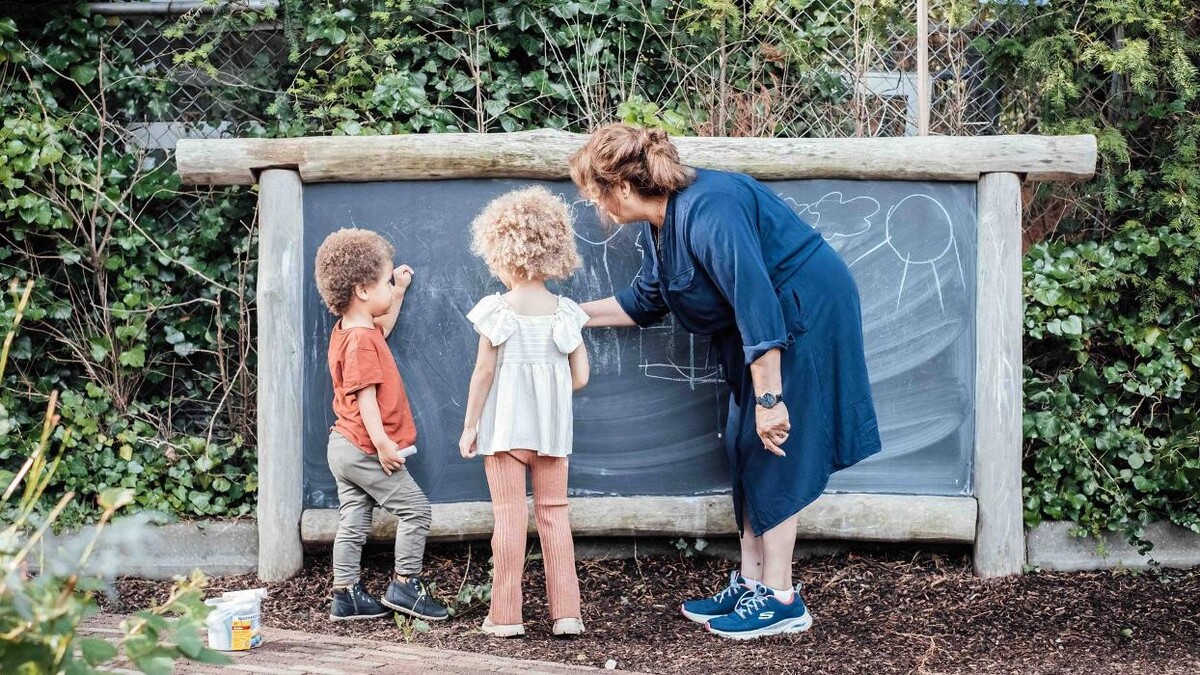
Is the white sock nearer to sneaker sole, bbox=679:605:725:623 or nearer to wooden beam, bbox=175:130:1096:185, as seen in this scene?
sneaker sole, bbox=679:605:725:623

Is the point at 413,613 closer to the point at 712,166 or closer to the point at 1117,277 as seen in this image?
the point at 712,166

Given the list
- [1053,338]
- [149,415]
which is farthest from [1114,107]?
[149,415]

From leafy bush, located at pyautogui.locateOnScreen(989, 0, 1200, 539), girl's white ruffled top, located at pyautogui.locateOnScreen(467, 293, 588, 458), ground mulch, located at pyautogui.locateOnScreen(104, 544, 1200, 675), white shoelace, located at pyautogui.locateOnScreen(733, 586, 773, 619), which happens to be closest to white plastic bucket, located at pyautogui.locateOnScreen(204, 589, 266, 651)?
ground mulch, located at pyautogui.locateOnScreen(104, 544, 1200, 675)

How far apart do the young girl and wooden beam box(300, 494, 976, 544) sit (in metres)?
0.66

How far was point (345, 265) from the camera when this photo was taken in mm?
4281

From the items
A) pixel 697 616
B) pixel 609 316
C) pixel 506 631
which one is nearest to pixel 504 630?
pixel 506 631

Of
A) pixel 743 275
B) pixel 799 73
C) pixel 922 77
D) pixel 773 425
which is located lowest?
pixel 773 425

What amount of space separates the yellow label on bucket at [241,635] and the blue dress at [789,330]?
5.68ft

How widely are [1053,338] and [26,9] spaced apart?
4994mm

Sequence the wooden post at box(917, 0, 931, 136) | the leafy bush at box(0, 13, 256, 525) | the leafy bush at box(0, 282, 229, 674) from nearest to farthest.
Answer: the leafy bush at box(0, 282, 229, 674)
the wooden post at box(917, 0, 931, 136)
the leafy bush at box(0, 13, 256, 525)

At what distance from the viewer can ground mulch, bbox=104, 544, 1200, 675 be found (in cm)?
391

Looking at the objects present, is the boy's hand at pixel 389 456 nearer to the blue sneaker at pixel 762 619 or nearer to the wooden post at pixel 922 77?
the blue sneaker at pixel 762 619

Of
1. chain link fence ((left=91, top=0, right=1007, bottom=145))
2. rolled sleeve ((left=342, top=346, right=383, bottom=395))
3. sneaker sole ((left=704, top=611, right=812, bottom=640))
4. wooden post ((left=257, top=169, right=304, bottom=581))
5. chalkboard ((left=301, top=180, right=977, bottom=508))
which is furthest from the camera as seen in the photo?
chain link fence ((left=91, top=0, right=1007, bottom=145))

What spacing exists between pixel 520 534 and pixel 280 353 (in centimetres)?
128
